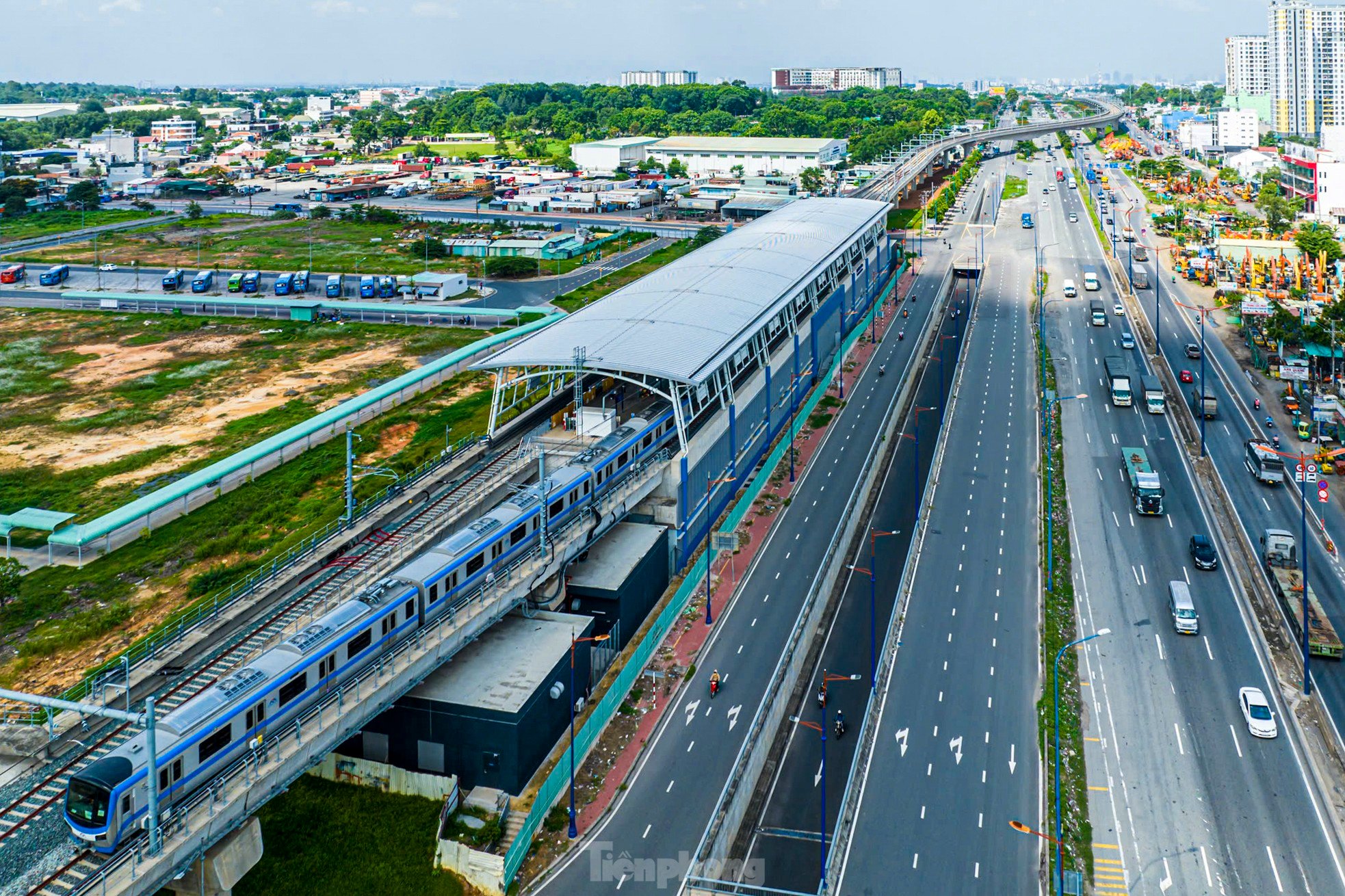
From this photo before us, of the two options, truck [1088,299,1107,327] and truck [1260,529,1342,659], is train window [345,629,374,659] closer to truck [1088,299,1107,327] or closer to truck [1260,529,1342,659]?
truck [1260,529,1342,659]

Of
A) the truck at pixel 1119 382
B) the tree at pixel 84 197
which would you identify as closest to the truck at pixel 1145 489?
the truck at pixel 1119 382

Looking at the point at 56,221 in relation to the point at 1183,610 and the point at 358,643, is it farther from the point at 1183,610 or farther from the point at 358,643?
the point at 1183,610

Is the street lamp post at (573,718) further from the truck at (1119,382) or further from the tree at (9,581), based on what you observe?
the truck at (1119,382)

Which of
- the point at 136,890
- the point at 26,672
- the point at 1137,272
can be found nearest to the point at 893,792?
the point at 136,890

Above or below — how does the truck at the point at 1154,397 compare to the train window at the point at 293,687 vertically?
above

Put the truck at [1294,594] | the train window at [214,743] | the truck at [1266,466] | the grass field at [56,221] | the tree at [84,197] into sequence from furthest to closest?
the tree at [84,197]
the grass field at [56,221]
the truck at [1266,466]
the truck at [1294,594]
the train window at [214,743]

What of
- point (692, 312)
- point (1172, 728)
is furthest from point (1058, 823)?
point (692, 312)
